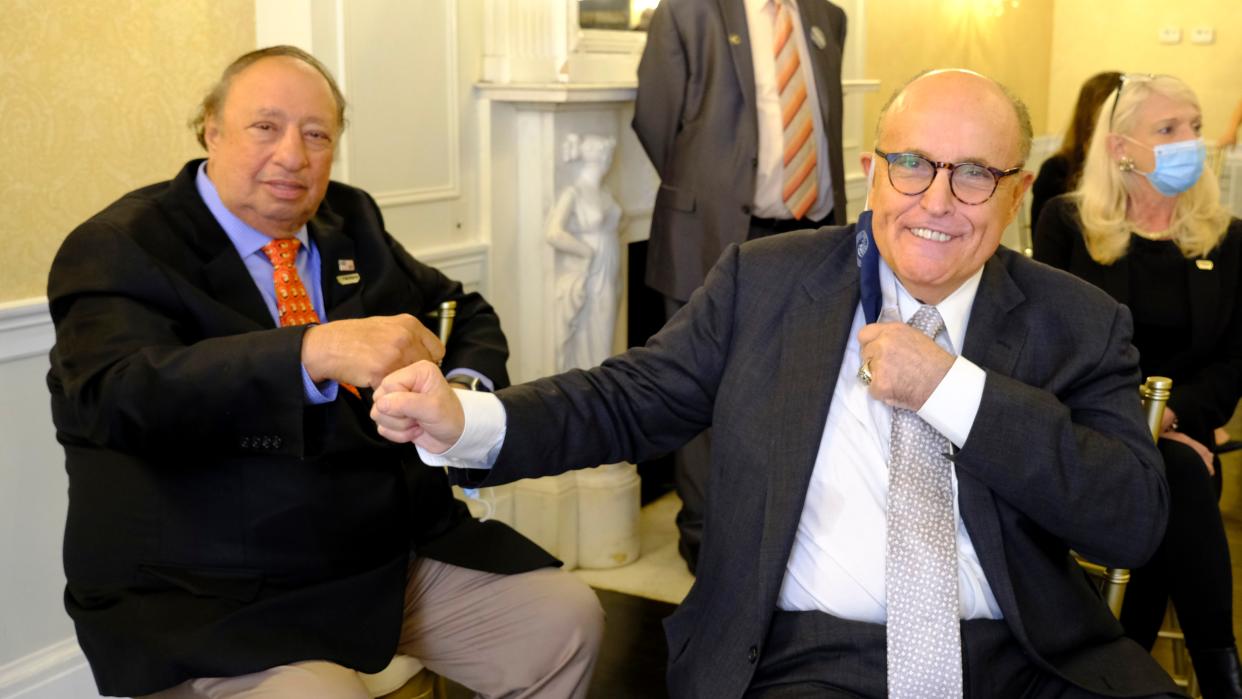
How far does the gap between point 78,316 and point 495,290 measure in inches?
79.5

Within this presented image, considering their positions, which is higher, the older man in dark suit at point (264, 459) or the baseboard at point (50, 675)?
the older man in dark suit at point (264, 459)

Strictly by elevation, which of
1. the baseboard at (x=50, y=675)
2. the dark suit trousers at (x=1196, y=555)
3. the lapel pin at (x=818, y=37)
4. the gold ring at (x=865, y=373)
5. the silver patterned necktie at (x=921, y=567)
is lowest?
the baseboard at (x=50, y=675)

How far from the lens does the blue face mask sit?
3.54 metres

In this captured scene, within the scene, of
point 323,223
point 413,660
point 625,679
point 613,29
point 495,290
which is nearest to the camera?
point 413,660

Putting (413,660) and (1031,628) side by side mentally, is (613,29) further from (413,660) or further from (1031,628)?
(1031,628)

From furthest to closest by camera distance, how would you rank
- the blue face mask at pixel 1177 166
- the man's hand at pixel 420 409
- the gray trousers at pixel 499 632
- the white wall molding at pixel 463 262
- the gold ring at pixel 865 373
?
1. the white wall molding at pixel 463 262
2. the blue face mask at pixel 1177 166
3. the gray trousers at pixel 499 632
4. the gold ring at pixel 865 373
5. the man's hand at pixel 420 409

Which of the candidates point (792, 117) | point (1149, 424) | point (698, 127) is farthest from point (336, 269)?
point (792, 117)

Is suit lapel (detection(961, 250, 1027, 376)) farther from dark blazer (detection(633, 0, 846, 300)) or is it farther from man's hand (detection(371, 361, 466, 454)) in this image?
dark blazer (detection(633, 0, 846, 300))

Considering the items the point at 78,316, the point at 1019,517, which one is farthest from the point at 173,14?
the point at 1019,517

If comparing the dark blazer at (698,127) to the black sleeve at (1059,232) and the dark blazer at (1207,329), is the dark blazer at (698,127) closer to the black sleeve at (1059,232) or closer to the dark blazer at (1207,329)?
the black sleeve at (1059,232)

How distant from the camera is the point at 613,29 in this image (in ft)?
14.6

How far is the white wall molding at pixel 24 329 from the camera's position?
2.83 m

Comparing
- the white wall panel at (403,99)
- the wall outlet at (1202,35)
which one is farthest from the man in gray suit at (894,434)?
the wall outlet at (1202,35)

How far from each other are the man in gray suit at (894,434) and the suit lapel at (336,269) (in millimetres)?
626
